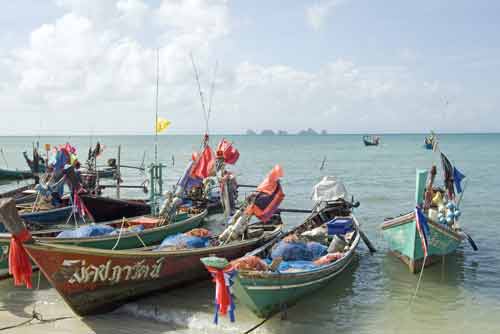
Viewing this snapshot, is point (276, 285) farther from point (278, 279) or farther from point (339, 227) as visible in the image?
point (339, 227)

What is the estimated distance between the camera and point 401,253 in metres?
15.6

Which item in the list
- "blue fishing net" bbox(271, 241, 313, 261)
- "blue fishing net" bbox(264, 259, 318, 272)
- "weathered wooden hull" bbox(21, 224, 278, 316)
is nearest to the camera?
"weathered wooden hull" bbox(21, 224, 278, 316)

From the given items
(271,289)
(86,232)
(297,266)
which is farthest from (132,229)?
(271,289)

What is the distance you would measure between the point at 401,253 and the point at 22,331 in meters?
11.2

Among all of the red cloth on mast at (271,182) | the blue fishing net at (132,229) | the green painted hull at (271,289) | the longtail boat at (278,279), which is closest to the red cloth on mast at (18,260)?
the longtail boat at (278,279)

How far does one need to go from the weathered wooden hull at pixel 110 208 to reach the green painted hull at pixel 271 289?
11.4 metres

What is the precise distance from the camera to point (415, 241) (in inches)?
570

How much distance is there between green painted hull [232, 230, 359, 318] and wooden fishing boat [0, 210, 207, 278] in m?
5.14

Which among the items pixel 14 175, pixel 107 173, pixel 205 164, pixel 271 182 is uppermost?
pixel 205 164

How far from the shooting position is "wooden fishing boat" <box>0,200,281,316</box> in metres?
9.79

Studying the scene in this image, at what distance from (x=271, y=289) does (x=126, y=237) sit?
622 centimetres

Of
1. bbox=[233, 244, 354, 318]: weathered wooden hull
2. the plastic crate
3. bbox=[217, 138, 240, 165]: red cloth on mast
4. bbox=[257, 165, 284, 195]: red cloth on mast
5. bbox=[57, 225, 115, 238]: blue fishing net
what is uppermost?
bbox=[217, 138, 240, 165]: red cloth on mast

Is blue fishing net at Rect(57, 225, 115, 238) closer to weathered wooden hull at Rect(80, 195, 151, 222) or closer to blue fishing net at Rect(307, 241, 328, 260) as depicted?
weathered wooden hull at Rect(80, 195, 151, 222)

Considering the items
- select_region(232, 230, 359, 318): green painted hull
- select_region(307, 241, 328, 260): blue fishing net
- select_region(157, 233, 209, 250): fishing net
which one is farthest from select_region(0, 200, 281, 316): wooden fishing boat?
select_region(307, 241, 328, 260): blue fishing net
